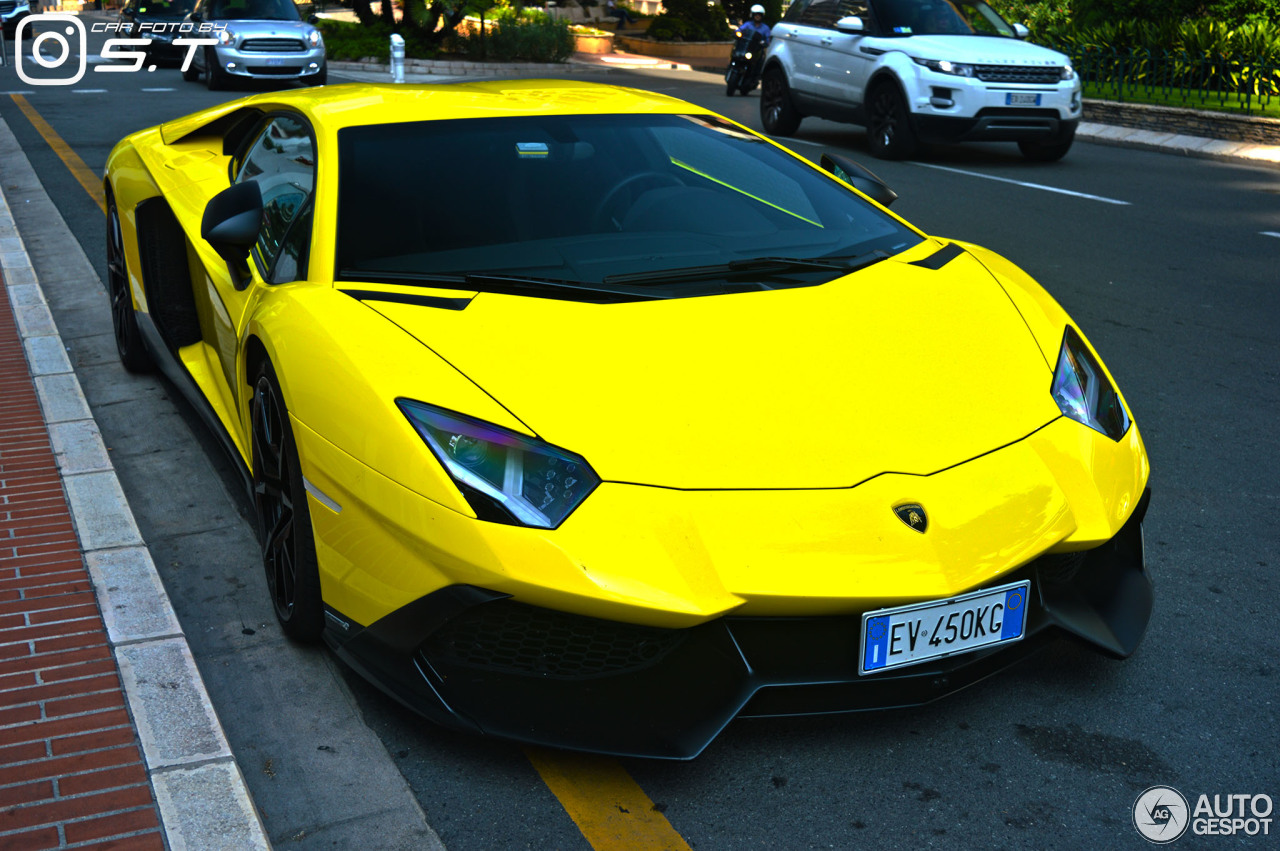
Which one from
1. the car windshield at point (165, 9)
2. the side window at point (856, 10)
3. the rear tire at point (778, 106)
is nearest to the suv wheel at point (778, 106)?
the rear tire at point (778, 106)

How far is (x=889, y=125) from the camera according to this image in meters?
13.2

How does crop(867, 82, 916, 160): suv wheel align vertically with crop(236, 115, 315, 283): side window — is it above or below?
below

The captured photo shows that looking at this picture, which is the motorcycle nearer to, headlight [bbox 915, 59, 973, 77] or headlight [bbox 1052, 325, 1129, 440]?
headlight [bbox 915, 59, 973, 77]

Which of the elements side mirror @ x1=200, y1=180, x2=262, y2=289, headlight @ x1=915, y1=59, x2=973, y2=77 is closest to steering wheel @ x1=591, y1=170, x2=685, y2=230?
side mirror @ x1=200, y1=180, x2=262, y2=289

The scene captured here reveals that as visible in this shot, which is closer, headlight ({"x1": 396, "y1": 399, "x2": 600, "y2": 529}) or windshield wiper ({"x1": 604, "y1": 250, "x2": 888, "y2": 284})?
headlight ({"x1": 396, "y1": 399, "x2": 600, "y2": 529})

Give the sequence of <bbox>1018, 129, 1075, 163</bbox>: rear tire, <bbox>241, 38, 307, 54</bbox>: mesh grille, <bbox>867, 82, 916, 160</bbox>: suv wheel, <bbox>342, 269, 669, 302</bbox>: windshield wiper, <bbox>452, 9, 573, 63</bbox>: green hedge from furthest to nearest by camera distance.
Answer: <bbox>452, 9, 573, 63</bbox>: green hedge < <bbox>241, 38, 307, 54</bbox>: mesh grille < <bbox>1018, 129, 1075, 163</bbox>: rear tire < <bbox>867, 82, 916, 160</bbox>: suv wheel < <bbox>342, 269, 669, 302</bbox>: windshield wiper

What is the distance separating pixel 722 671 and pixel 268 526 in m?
1.49

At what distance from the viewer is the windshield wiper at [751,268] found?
10.8 ft

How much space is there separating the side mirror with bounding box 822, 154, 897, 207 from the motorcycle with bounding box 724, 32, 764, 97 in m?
17.2

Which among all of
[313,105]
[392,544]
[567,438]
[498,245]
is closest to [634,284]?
[498,245]

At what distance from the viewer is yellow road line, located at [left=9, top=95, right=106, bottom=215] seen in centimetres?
999

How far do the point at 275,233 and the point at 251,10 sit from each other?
1926 centimetres

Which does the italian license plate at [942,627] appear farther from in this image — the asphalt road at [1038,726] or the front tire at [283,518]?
the front tire at [283,518]

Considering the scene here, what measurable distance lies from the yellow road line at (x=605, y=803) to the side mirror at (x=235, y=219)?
5.62 feet
